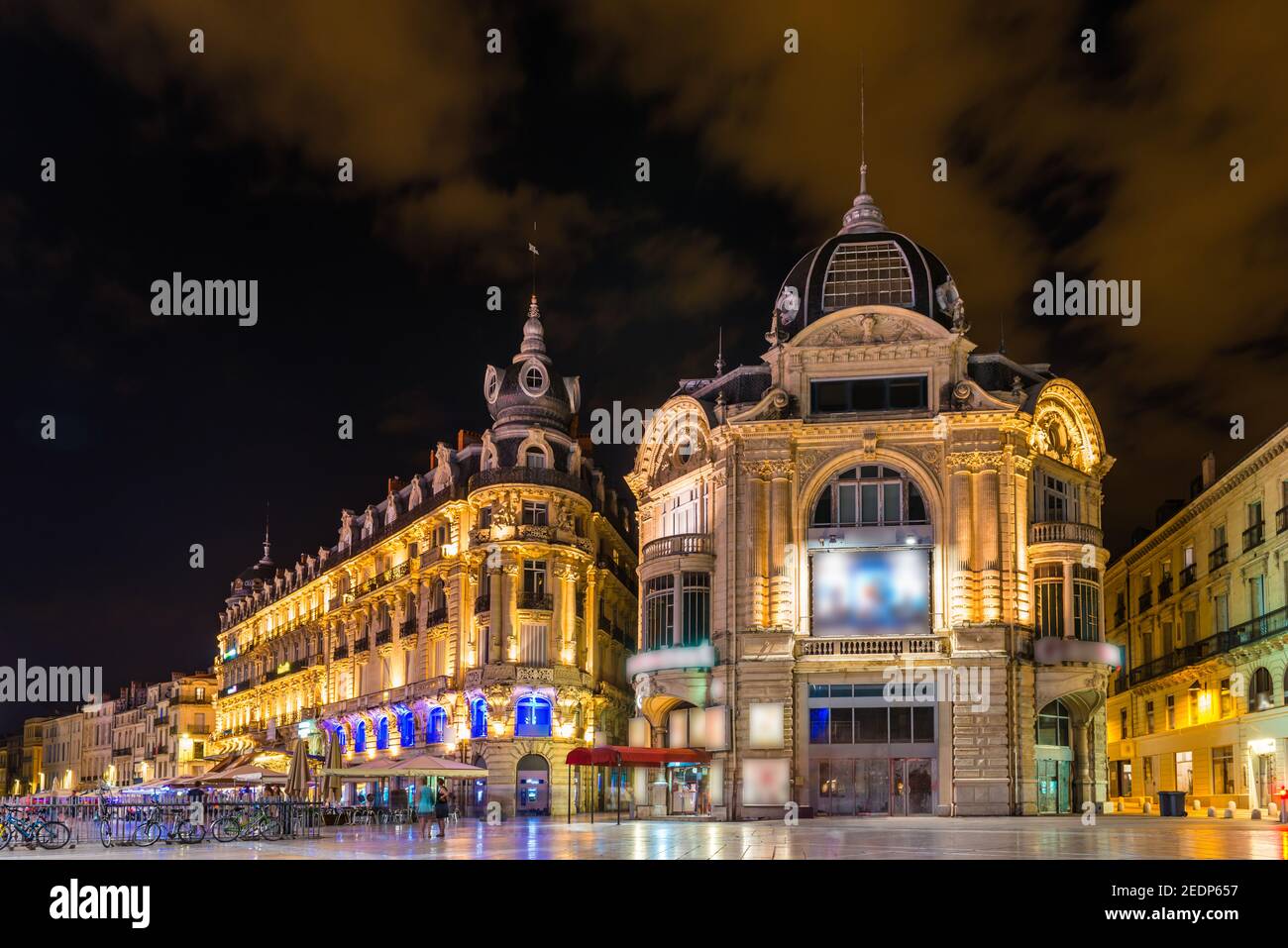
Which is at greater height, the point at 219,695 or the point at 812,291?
the point at 812,291

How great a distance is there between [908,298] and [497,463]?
23284 millimetres

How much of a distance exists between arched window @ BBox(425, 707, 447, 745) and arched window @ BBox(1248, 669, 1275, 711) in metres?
36.5

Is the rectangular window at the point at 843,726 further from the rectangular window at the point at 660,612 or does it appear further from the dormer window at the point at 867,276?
the dormer window at the point at 867,276

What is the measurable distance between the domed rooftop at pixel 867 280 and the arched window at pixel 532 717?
2205 cm

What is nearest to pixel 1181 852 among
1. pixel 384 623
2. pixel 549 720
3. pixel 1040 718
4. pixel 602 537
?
pixel 1040 718

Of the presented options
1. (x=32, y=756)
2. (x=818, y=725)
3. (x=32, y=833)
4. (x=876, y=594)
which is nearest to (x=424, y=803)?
(x=818, y=725)

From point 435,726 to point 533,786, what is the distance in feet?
25.5

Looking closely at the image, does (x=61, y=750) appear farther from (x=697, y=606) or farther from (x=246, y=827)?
(x=246, y=827)

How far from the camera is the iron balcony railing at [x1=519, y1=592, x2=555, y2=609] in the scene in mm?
68375

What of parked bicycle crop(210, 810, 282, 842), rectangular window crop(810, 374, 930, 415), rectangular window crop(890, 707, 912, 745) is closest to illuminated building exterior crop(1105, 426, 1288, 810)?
rectangular window crop(890, 707, 912, 745)

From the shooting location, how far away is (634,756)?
50469mm

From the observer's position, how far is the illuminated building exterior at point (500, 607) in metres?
68.1

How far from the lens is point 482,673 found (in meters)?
68.0
